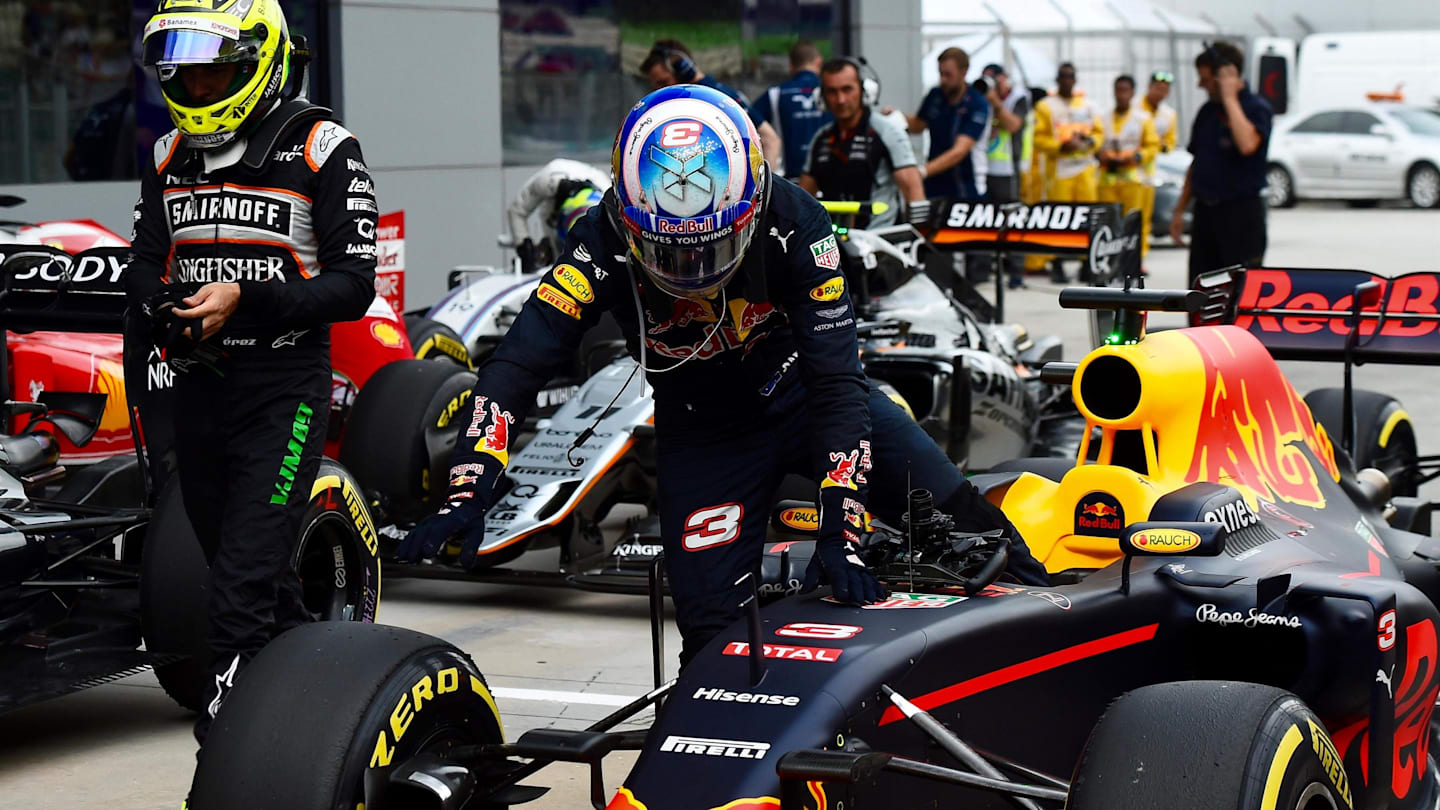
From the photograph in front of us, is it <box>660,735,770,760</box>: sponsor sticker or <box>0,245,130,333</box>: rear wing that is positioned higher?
<box>0,245,130,333</box>: rear wing

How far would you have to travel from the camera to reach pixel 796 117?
12461mm

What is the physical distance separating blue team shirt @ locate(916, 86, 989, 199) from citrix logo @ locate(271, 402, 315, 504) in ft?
33.7

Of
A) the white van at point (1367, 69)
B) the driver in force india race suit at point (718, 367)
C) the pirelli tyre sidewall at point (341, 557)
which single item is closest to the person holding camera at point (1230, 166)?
the pirelli tyre sidewall at point (341, 557)

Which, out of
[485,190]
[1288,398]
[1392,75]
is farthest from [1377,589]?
[1392,75]

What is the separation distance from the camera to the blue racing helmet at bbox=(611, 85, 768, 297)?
151 inches

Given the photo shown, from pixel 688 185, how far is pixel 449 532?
81cm

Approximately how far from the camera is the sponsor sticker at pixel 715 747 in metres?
3.41

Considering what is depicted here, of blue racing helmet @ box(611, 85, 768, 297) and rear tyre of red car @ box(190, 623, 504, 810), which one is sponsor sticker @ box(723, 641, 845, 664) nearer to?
rear tyre of red car @ box(190, 623, 504, 810)

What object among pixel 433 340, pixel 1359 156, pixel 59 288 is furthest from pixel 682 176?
pixel 1359 156

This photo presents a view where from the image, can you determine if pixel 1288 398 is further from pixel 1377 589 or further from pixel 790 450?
pixel 790 450

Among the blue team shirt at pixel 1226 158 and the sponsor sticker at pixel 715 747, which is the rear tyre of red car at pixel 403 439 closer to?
the sponsor sticker at pixel 715 747

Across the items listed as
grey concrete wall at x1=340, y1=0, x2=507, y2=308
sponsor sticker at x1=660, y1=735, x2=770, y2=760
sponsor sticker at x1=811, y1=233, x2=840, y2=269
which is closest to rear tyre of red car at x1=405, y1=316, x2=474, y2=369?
grey concrete wall at x1=340, y1=0, x2=507, y2=308

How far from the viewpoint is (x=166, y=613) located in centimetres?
542

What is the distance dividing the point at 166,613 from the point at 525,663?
54.8 inches
